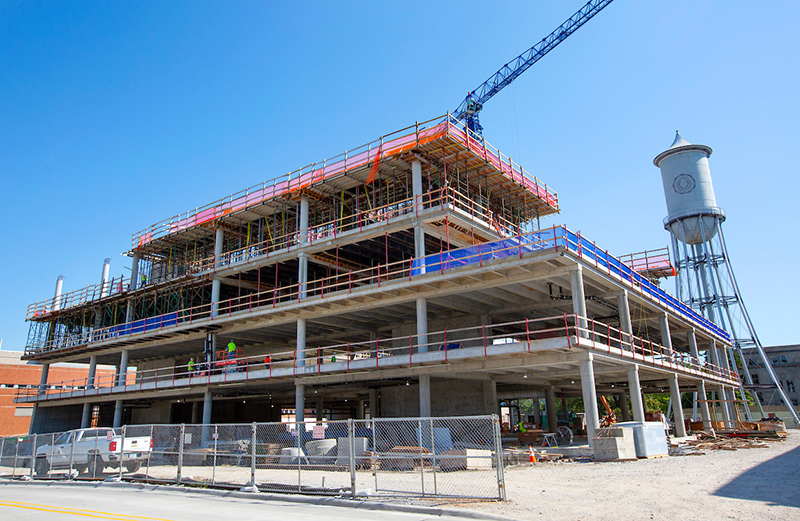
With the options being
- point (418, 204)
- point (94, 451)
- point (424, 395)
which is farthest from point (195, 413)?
point (418, 204)

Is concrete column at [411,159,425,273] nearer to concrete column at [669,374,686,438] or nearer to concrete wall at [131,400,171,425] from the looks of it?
concrete column at [669,374,686,438]

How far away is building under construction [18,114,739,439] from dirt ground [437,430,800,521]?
486 cm

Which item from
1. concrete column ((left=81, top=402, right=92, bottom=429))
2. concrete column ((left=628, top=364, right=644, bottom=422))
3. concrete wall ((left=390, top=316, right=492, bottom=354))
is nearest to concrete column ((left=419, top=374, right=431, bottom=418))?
concrete wall ((left=390, top=316, right=492, bottom=354))

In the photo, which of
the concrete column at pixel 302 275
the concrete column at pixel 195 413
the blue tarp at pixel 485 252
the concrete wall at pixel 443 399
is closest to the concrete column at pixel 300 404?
the concrete column at pixel 302 275

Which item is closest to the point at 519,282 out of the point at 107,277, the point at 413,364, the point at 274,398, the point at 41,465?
the point at 413,364

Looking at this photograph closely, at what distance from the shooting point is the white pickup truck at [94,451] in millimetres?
17828

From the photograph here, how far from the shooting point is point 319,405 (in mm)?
42406

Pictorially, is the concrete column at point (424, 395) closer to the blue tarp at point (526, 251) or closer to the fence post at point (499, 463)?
the blue tarp at point (526, 251)

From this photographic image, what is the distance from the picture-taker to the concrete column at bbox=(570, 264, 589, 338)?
22.0 m

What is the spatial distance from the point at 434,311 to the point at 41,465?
751 inches

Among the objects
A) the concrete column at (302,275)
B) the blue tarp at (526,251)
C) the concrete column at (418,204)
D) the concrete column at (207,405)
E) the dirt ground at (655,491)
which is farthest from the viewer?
the concrete column at (207,405)

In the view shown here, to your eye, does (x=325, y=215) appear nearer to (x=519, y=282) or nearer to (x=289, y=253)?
(x=289, y=253)

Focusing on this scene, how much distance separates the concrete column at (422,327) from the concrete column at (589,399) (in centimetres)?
689

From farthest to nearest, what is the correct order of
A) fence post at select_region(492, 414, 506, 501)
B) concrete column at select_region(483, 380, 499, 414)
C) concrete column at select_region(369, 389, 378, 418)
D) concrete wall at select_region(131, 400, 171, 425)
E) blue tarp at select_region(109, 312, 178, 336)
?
concrete wall at select_region(131, 400, 171, 425)
blue tarp at select_region(109, 312, 178, 336)
concrete column at select_region(369, 389, 378, 418)
concrete column at select_region(483, 380, 499, 414)
fence post at select_region(492, 414, 506, 501)
